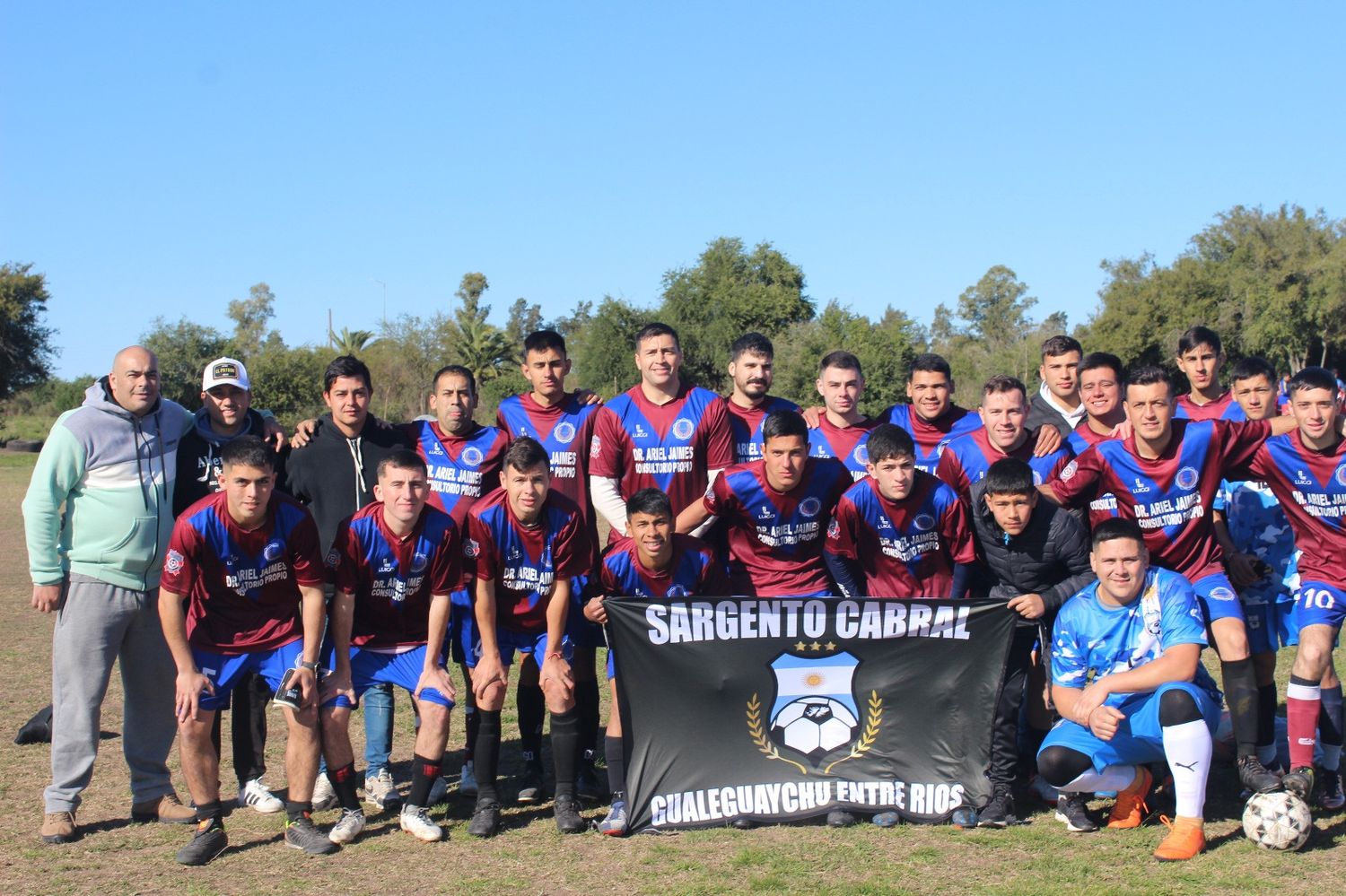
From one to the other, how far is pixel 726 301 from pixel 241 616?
2419 inches

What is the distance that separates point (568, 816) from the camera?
5.60 meters

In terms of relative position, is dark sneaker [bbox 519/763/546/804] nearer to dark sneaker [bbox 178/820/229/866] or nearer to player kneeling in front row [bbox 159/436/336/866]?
player kneeling in front row [bbox 159/436/336/866]

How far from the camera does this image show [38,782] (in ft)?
20.7

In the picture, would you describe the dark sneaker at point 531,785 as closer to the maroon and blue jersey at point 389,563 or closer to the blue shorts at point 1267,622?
the maroon and blue jersey at point 389,563

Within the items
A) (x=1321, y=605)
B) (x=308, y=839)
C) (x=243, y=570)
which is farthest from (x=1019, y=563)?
(x=243, y=570)

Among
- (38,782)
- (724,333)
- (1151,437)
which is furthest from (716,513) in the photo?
(724,333)

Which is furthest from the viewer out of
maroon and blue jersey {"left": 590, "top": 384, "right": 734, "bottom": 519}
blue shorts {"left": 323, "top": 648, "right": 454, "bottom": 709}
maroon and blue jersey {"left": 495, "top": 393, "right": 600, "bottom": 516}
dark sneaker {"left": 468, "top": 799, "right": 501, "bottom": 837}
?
maroon and blue jersey {"left": 495, "top": 393, "right": 600, "bottom": 516}

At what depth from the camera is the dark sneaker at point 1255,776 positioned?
17.9 ft

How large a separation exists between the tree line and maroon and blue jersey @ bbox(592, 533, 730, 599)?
39.3m

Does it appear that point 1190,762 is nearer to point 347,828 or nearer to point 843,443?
point 843,443

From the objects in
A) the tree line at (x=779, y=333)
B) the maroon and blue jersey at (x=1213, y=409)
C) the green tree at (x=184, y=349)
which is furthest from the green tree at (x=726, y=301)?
the maroon and blue jersey at (x=1213, y=409)

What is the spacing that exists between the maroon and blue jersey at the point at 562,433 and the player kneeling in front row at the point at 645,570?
3.50 ft

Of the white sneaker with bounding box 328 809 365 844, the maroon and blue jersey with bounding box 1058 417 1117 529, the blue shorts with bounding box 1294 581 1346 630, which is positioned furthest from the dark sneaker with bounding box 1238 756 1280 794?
the white sneaker with bounding box 328 809 365 844

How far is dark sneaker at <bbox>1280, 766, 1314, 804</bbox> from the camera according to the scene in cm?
546
